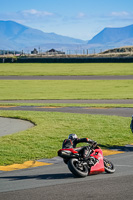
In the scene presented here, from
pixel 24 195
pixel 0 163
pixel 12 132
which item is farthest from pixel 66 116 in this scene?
pixel 24 195

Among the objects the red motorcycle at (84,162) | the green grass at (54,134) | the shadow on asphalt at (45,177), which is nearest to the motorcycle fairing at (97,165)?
the red motorcycle at (84,162)

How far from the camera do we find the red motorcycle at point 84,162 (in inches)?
470

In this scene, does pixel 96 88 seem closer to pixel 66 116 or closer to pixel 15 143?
pixel 66 116

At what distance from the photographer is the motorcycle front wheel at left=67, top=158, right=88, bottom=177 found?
11.9 meters

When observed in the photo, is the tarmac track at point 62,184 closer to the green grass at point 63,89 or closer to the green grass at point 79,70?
the green grass at point 63,89

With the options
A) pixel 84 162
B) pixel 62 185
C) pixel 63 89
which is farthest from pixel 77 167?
pixel 63 89

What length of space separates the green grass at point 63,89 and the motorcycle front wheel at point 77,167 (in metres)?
32.7

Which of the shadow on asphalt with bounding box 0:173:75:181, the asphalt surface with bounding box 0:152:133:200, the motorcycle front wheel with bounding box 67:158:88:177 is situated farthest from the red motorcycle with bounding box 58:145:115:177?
the shadow on asphalt with bounding box 0:173:75:181

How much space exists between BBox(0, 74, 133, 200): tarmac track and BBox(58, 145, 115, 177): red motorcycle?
0.17 meters

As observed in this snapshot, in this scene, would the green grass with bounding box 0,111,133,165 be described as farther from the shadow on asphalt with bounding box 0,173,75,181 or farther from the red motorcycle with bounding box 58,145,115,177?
the red motorcycle with bounding box 58,145,115,177

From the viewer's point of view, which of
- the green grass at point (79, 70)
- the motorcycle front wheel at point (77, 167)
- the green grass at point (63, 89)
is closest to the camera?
the motorcycle front wheel at point (77, 167)

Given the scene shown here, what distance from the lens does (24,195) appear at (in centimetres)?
1047

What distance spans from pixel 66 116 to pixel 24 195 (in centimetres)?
1617

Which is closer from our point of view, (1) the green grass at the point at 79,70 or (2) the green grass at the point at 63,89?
(2) the green grass at the point at 63,89
